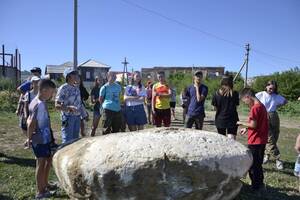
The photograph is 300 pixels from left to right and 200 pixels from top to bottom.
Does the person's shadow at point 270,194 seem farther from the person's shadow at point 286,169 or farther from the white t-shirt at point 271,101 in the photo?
the white t-shirt at point 271,101

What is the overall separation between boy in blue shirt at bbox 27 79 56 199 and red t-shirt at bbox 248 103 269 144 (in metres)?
2.69

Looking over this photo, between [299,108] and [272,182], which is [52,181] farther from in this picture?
[299,108]

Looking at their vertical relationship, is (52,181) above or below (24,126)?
below

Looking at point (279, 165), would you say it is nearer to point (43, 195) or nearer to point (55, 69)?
point (43, 195)

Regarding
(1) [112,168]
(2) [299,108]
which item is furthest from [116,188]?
(2) [299,108]

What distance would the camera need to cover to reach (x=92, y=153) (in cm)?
419

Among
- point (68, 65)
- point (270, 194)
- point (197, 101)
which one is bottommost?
point (270, 194)

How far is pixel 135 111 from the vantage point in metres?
8.13

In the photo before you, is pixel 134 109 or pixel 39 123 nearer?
pixel 39 123

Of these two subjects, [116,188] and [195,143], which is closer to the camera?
[116,188]

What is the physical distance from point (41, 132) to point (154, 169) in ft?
5.85

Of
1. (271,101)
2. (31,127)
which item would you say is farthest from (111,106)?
(271,101)

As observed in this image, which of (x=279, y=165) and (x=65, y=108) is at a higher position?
(x=65, y=108)

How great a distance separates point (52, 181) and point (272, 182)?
3299 mm
